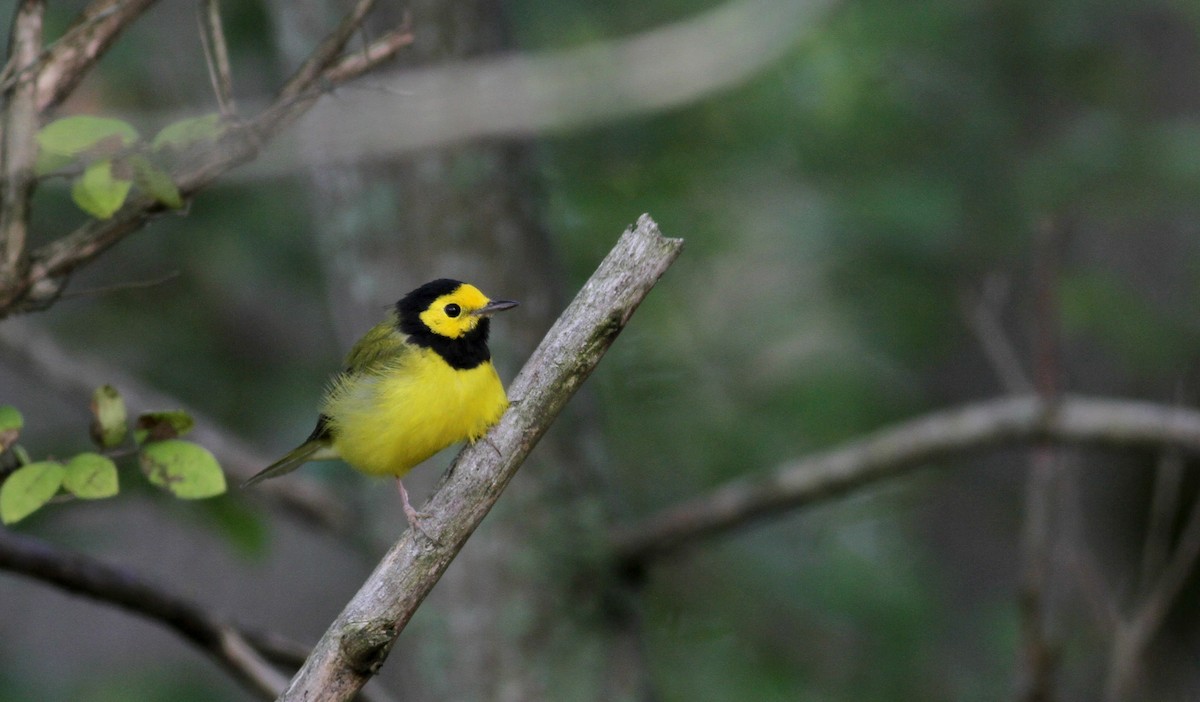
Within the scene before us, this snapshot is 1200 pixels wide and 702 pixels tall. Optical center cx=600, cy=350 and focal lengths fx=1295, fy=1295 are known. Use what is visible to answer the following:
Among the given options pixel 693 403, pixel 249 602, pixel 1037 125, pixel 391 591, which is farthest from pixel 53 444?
pixel 1037 125

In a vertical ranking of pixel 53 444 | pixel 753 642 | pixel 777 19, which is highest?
pixel 777 19

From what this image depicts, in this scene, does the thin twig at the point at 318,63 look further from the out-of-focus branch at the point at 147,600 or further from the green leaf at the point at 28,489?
the out-of-focus branch at the point at 147,600

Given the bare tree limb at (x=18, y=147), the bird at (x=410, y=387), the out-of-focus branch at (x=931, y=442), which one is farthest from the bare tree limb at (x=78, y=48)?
the out-of-focus branch at (x=931, y=442)

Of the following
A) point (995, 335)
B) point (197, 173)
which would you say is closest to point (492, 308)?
point (197, 173)

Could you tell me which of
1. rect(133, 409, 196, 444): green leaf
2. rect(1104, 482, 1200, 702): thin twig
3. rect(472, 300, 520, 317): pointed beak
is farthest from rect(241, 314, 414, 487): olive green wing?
rect(1104, 482, 1200, 702): thin twig

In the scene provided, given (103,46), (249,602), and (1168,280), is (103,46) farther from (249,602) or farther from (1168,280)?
(249,602)

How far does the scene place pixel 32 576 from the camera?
3299 millimetres

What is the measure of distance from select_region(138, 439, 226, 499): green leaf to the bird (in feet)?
3.38

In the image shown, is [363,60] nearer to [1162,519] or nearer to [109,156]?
[109,156]

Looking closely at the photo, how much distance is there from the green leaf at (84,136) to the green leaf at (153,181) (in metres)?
0.04

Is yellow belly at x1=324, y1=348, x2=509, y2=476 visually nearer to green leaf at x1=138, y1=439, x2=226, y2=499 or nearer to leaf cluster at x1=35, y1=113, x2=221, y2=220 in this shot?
green leaf at x1=138, y1=439, x2=226, y2=499

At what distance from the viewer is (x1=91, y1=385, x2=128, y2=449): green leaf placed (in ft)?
8.48

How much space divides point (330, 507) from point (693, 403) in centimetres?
197

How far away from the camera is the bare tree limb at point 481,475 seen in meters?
2.46
